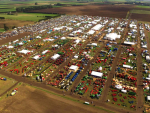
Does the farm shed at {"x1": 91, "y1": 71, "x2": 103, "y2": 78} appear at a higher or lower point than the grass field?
higher

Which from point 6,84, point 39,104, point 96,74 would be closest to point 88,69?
point 96,74

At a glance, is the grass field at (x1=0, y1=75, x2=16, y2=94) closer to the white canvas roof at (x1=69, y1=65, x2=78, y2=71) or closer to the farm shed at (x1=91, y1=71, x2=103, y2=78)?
the white canvas roof at (x1=69, y1=65, x2=78, y2=71)

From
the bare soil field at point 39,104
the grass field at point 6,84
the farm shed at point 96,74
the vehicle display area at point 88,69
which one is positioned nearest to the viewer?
the bare soil field at point 39,104

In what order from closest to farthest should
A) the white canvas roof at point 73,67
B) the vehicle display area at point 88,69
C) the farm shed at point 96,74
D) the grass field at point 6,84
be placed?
the vehicle display area at point 88,69
the grass field at point 6,84
the farm shed at point 96,74
the white canvas roof at point 73,67

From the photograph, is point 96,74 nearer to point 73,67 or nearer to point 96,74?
point 96,74

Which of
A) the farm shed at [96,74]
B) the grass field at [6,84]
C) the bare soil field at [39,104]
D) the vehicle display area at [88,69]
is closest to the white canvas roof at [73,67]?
the vehicle display area at [88,69]

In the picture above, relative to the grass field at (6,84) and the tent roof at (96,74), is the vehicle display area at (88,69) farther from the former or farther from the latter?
the grass field at (6,84)

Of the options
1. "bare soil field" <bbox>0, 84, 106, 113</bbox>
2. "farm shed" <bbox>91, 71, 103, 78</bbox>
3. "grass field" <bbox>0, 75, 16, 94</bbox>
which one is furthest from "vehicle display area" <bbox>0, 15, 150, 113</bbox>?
"bare soil field" <bbox>0, 84, 106, 113</bbox>

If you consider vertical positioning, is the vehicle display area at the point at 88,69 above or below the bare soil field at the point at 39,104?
above
